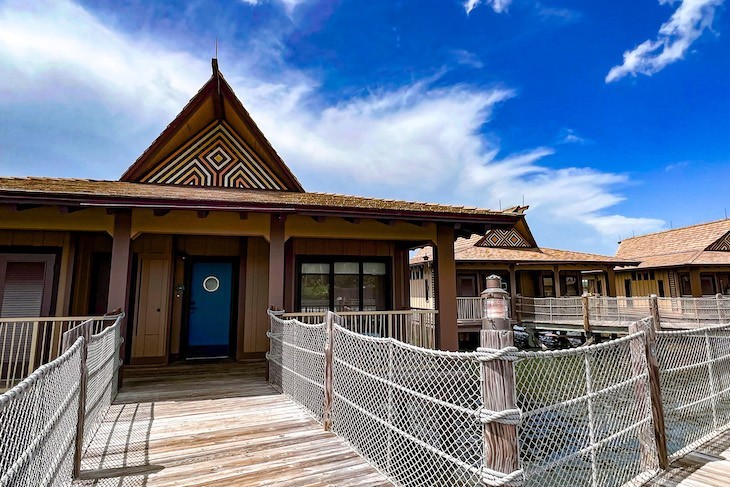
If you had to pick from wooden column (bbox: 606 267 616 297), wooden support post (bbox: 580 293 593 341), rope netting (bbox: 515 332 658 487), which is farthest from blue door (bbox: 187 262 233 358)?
wooden column (bbox: 606 267 616 297)

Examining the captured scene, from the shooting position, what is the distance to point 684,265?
19.7 metres

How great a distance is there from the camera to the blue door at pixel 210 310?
27.1ft

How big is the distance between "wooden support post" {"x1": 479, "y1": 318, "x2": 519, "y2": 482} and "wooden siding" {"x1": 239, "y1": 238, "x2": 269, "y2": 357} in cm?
693

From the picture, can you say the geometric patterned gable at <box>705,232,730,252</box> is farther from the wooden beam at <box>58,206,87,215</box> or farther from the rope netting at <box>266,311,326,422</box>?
the wooden beam at <box>58,206,87,215</box>

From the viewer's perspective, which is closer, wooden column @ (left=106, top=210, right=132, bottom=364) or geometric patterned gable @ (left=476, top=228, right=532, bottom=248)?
wooden column @ (left=106, top=210, right=132, bottom=364)

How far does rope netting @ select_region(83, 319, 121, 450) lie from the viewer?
3490 millimetres

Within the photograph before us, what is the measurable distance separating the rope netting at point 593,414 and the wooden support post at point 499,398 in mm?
173

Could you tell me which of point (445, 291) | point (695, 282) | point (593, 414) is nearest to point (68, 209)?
point (445, 291)

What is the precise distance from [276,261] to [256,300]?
7.66 ft

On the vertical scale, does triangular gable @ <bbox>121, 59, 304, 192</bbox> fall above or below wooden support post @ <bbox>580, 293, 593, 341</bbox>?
above

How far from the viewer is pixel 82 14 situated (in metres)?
7.59

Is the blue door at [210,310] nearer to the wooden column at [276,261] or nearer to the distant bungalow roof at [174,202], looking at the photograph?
the wooden column at [276,261]

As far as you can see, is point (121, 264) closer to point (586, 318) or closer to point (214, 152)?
point (214, 152)

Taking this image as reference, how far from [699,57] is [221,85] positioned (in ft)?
79.3
